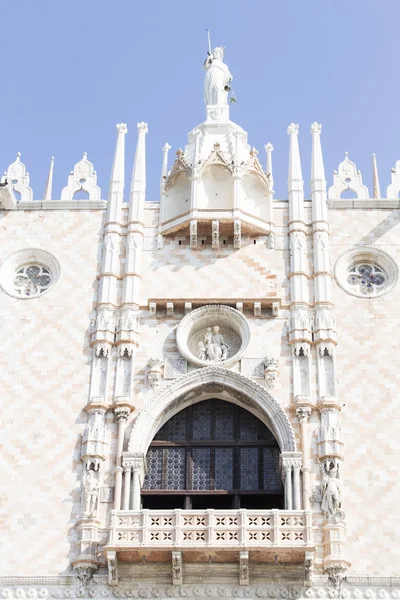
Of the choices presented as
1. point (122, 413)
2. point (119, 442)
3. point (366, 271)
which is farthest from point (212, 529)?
point (366, 271)

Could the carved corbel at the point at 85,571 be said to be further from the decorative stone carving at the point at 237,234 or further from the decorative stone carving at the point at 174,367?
the decorative stone carving at the point at 237,234

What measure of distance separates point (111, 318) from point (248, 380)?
11.4ft

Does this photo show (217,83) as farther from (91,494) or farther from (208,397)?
(91,494)

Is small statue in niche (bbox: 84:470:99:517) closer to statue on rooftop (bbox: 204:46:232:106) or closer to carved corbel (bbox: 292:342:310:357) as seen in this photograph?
carved corbel (bbox: 292:342:310:357)

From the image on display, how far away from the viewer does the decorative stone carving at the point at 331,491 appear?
2314 centimetres

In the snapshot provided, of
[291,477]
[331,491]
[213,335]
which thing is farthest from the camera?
[213,335]

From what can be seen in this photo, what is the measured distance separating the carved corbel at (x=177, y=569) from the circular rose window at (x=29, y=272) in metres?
7.51

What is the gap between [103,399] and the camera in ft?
81.5

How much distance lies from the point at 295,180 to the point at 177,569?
33.5ft

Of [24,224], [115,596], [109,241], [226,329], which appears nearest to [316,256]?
[226,329]

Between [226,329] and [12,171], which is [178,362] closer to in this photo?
[226,329]

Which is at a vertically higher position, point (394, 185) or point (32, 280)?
point (394, 185)

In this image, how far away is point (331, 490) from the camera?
76.5ft

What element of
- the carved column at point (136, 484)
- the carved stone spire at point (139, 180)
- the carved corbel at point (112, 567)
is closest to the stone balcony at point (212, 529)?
the carved corbel at point (112, 567)
